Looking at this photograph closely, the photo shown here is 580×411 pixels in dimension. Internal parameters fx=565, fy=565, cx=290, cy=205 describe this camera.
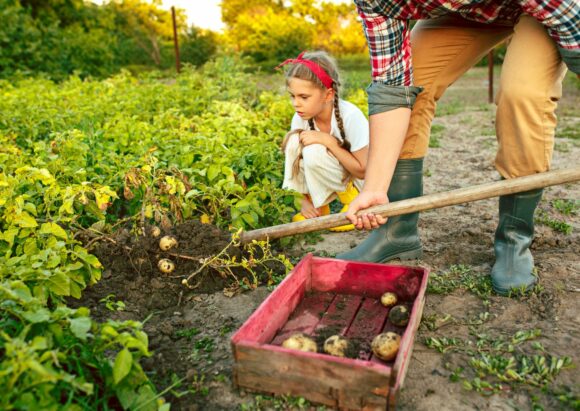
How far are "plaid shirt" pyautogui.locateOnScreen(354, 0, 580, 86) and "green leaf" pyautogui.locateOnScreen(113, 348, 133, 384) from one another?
1.62 metres

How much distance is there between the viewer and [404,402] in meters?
1.87

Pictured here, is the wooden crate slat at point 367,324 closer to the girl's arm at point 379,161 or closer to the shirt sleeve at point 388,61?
the girl's arm at point 379,161

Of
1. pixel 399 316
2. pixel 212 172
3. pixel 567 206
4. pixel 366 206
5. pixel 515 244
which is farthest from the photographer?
pixel 567 206

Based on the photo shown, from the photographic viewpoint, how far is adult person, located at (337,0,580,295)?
233 centimetres

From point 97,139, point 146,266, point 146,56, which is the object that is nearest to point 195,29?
point 146,56

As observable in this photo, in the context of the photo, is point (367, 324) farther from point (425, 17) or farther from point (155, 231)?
point (425, 17)

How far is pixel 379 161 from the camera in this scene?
2.45 m

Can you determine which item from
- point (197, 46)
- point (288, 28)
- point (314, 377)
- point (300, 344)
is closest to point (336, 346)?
point (300, 344)

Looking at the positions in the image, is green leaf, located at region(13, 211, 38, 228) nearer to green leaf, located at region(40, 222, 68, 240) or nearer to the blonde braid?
green leaf, located at region(40, 222, 68, 240)

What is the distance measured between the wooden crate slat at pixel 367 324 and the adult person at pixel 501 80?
36 centimetres

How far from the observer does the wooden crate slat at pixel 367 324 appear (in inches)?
84.4

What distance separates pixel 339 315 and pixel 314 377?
644 mm

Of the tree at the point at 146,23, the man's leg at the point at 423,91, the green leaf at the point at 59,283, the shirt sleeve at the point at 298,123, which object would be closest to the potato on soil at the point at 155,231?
the green leaf at the point at 59,283

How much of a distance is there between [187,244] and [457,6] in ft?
5.38
